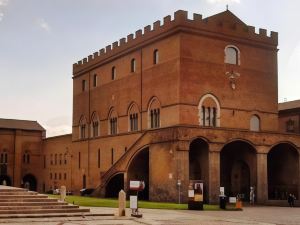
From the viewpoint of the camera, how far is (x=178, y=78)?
44469 millimetres

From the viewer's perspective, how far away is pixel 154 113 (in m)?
48.1

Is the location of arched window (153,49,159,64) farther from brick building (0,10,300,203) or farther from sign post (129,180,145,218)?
sign post (129,180,145,218)

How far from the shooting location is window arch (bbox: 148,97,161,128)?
155 feet

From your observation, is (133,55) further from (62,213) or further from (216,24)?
(62,213)

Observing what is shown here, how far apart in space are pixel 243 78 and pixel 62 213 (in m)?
25.9

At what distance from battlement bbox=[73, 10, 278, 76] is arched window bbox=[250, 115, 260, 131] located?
21.7ft

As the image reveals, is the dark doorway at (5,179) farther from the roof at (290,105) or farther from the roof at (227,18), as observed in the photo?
the roof at (227,18)

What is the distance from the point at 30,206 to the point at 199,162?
1909 centimetres

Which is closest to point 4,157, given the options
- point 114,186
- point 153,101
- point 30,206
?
point 114,186

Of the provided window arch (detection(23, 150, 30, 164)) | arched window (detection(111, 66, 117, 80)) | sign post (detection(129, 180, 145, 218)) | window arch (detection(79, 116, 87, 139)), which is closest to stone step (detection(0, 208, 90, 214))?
sign post (detection(129, 180, 145, 218))

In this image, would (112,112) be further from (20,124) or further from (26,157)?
(20,124)

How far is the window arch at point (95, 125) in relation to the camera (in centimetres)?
5934

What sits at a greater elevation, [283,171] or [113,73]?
[113,73]

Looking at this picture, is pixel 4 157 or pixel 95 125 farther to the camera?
pixel 4 157
